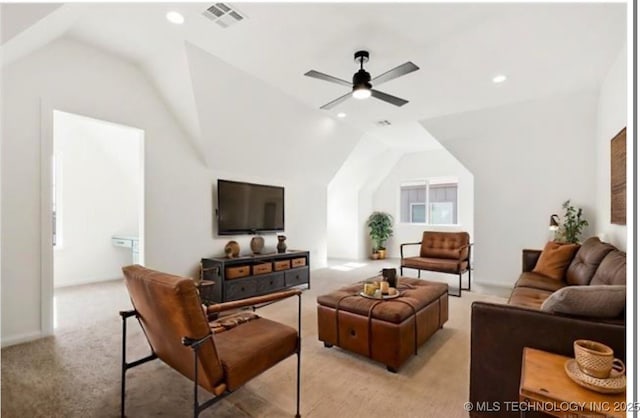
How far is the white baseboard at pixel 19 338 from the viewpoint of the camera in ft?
8.59

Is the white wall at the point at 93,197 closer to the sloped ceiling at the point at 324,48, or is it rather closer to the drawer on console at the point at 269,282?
the sloped ceiling at the point at 324,48

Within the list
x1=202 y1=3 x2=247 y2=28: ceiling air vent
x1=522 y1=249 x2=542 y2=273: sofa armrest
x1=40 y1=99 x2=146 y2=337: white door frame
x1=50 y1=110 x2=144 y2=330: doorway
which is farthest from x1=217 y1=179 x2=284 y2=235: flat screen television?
x1=522 y1=249 x2=542 y2=273: sofa armrest

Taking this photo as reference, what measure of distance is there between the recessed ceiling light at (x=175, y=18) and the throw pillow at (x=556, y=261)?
15.2 ft

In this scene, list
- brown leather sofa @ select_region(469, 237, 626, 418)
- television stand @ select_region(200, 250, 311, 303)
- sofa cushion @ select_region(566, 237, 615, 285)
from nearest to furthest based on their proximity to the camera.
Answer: brown leather sofa @ select_region(469, 237, 626, 418) < sofa cushion @ select_region(566, 237, 615, 285) < television stand @ select_region(200, 250, 311, 303)

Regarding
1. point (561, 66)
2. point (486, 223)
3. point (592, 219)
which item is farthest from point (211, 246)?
point (592, 219)

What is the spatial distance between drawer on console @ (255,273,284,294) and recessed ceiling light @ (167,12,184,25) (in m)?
3.16

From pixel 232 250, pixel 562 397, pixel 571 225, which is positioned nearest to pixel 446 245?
pixel 571 225

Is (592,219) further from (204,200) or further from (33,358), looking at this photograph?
(33,358)

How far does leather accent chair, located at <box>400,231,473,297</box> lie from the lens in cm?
447

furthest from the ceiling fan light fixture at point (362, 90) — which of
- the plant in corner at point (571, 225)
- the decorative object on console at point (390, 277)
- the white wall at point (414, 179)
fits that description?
the white wall at point (414, 179)

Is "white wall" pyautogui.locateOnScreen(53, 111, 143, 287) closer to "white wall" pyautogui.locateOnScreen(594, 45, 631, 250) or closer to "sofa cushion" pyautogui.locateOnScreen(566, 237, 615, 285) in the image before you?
"sofa cushion" pyautogui.locateOnScreen(566, 237, 615, 285)

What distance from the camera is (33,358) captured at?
7.95ft

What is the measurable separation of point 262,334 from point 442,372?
1459mm

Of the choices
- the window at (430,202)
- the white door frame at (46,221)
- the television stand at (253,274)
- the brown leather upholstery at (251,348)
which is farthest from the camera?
the window at (430,202)
